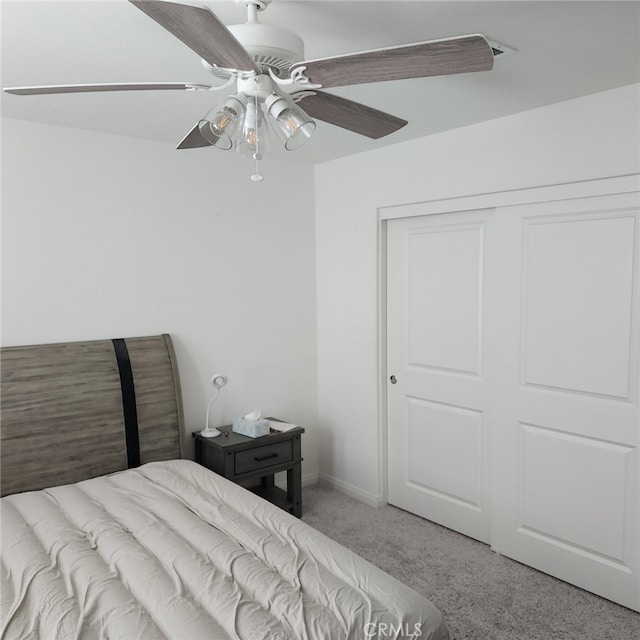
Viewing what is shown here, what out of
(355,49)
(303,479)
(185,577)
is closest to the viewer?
(185,577)

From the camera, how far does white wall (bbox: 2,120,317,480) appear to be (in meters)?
3.00

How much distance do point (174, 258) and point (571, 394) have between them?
2.38 m

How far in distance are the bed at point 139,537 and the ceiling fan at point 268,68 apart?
4.37 feet

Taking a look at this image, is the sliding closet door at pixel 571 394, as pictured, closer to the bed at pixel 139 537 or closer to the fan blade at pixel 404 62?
the bed at pixel 139 537

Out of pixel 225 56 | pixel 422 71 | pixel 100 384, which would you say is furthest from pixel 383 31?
pixel 100 384

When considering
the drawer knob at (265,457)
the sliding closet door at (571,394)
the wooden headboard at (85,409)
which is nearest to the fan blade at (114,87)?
the wooden headboard at (85,409)

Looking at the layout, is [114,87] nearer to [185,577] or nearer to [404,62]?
[404,62]

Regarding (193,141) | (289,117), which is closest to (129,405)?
(193,141)

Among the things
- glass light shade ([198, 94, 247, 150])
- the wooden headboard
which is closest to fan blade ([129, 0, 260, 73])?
glass light shade ([198, 94, 247, 150])

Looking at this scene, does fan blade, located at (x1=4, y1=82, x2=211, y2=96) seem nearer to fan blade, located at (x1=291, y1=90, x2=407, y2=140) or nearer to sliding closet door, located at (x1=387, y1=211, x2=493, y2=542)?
fan blade, located at (x1=291, y1=90, x2=407, y2=140)

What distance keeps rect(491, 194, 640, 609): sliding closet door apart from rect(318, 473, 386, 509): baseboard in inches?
34.7

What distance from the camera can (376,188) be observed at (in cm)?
370

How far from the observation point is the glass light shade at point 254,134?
1.66 m

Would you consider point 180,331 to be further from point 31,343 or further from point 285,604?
point 285,604
